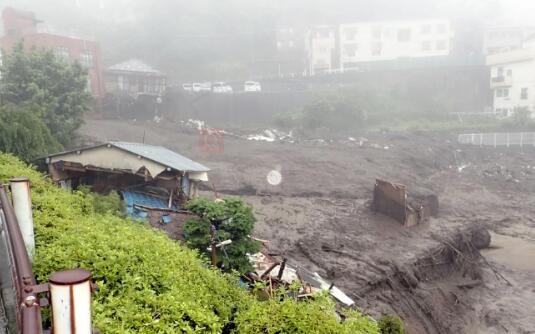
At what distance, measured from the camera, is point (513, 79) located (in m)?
48.4

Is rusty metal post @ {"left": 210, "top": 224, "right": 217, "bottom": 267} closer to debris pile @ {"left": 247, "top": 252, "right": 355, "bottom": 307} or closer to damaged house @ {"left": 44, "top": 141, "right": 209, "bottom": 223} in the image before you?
debris pile @ {"left": 247, "top": 252, "right": 355, "bottom": 307}

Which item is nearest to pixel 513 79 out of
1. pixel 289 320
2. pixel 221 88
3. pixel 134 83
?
pixel 221 88

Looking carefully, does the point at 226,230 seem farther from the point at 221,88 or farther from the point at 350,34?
the point at 350,34

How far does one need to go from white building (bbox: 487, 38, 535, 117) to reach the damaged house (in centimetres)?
4140

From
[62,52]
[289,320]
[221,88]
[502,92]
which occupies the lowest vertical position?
[289,320]

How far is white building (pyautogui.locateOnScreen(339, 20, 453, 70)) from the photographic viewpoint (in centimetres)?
6019

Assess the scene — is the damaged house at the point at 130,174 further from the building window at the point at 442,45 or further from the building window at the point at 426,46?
the building window at the point at 442,45

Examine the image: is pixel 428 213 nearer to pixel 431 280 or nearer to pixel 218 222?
pixel 431 280

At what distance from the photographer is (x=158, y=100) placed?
45344 mm

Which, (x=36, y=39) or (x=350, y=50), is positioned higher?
(x=350, y=50)

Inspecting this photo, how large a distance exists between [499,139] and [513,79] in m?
9.82

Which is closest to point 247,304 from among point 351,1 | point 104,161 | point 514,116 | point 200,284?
point 200,284

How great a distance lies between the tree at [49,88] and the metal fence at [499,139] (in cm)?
3295

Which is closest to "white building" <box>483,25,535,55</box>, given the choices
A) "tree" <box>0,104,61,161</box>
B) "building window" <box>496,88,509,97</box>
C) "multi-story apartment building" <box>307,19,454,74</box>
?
"multi-story apartment building" <box>307,19,454,74</box>
